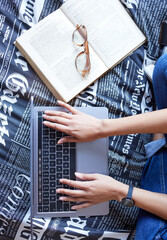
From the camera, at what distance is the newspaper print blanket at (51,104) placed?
0.96 metres

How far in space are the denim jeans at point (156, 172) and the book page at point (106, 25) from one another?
0.14 metres

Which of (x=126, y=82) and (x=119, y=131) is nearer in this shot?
(x=119, y=131)

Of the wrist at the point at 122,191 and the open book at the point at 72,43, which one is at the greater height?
the open book at the point at 72,43

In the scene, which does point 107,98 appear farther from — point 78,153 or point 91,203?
point 91,203

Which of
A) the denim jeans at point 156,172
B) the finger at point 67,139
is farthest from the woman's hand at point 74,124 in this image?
the denim jeans at point 156,172

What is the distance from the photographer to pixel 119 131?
2.88 ft

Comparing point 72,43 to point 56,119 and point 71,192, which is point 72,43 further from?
point 71,192

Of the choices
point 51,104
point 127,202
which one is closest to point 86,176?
point 127,202

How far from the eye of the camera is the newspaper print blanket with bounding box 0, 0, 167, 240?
0.96 m

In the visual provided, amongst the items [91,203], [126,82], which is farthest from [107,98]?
[91,203]

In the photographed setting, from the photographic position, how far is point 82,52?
0.96 metres

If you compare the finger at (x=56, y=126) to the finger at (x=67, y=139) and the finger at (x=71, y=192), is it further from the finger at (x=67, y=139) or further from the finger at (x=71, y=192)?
the finger at (x=71, y=192)

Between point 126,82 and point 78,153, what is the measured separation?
30 centimetres

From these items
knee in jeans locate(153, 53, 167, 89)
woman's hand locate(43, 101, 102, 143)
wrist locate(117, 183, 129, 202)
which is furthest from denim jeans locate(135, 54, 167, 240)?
woman's hand locate(43, 101, 102, 143)
